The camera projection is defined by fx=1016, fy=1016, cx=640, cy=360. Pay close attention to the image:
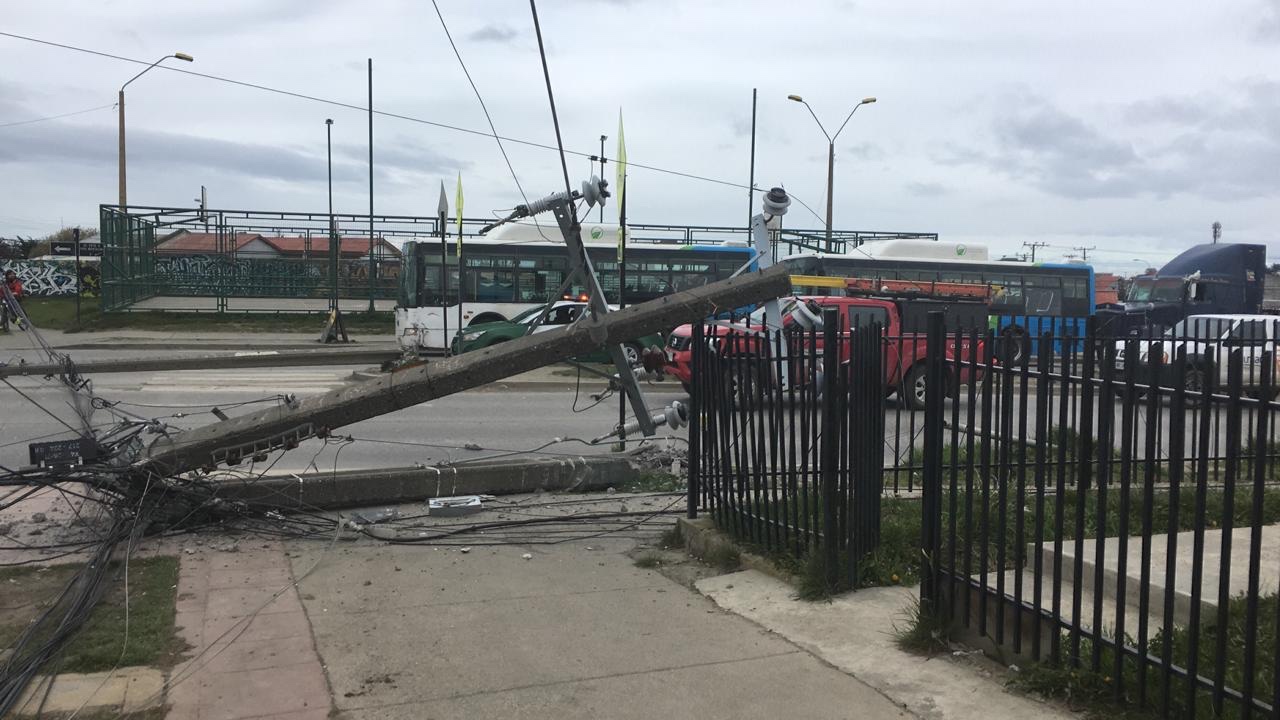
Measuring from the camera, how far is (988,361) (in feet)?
14.8

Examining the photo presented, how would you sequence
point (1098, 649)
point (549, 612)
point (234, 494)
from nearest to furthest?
point (1098, 649), point (549, 612), point (234, 494)

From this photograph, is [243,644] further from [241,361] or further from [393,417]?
[241,361]

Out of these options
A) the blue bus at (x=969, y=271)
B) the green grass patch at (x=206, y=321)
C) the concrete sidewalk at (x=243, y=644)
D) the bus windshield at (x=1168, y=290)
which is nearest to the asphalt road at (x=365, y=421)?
the concrete sidewalk at (x=243, y=644)

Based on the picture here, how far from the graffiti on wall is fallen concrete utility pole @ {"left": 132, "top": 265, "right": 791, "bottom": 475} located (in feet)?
157

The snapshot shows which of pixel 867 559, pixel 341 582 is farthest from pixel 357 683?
pixel 867 559

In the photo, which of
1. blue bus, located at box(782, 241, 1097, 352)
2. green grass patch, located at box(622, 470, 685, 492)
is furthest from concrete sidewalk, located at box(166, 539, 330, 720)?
blue bus, located at box(782, 241, 1097, 352)

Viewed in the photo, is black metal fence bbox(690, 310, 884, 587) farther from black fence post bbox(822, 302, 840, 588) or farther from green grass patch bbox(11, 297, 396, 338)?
green grass patch bbox(11, 297, 396, 338)

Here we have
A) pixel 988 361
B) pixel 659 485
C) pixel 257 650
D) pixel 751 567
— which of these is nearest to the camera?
pixel 988 361

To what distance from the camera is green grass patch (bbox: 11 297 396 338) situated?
104 ft

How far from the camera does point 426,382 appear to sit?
803cm

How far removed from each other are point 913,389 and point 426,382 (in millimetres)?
4017

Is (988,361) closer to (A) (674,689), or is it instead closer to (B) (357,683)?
(A) (674,689)

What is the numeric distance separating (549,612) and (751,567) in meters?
1.36

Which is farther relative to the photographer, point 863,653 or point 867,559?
point 867,559
